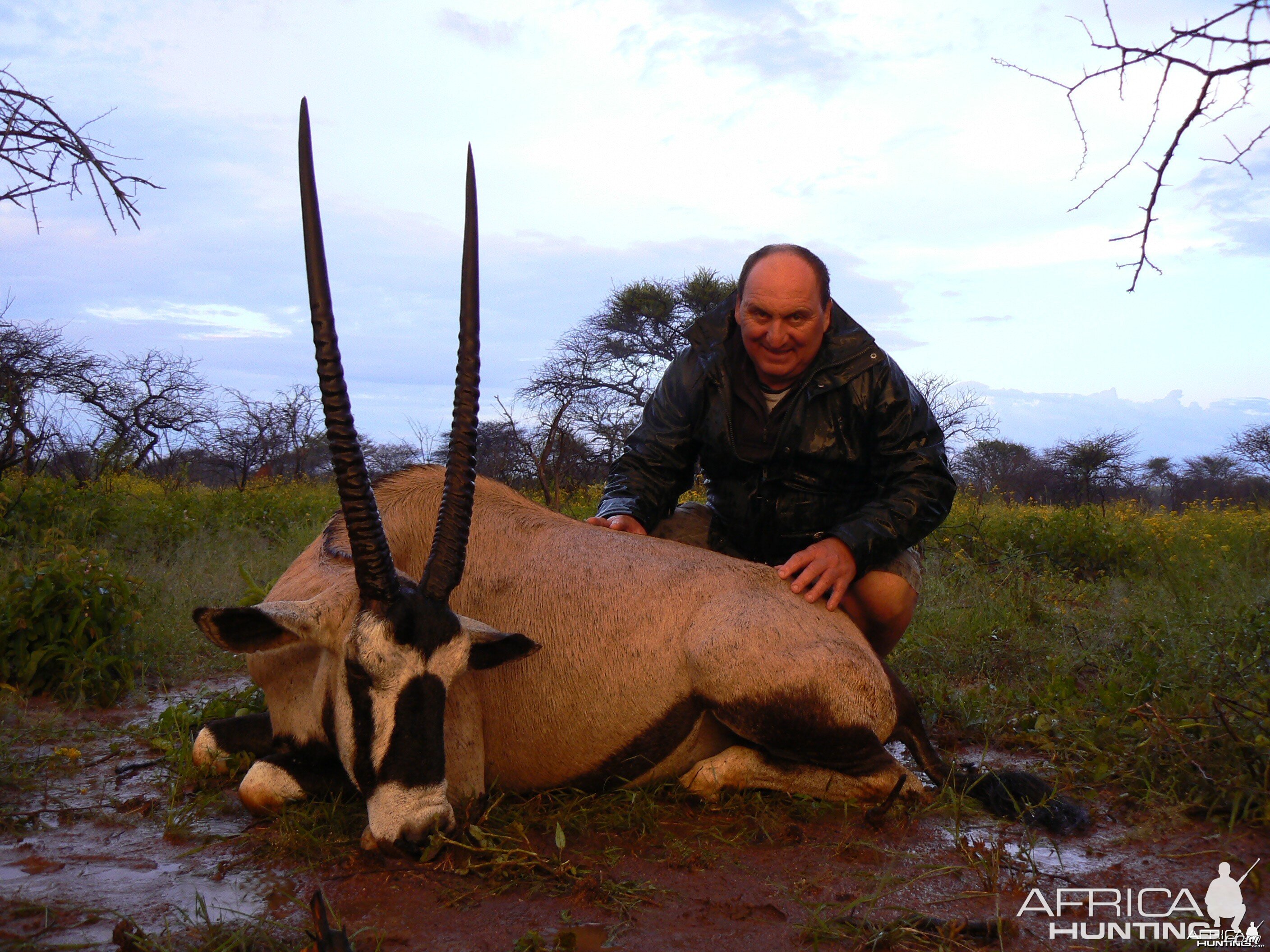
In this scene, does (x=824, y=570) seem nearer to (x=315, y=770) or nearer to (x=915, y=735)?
(x=915, y=735)

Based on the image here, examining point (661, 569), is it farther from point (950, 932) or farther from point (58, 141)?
point (58, 141)

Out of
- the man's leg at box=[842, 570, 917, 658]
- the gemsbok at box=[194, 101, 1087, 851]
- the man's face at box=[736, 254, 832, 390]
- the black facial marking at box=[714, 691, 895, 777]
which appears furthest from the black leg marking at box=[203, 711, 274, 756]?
the man's face at box=[736, 254, 832, 390]

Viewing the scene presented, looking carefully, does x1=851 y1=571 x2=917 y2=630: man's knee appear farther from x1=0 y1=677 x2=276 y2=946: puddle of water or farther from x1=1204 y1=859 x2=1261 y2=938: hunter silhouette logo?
x1=0 y1=677 x2=276 y2=946: puddle of water

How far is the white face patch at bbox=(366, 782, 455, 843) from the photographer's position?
283cm

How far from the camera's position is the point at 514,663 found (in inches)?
146

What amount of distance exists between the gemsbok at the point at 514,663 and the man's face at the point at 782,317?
975 mm

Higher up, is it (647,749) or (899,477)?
(899,477)

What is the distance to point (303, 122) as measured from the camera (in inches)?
117

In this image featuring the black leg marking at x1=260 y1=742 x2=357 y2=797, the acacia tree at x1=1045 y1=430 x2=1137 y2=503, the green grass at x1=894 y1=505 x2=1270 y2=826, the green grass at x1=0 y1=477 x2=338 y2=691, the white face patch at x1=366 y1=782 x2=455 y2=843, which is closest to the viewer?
the white face patch at x1=366 y1=782 x2=455 y2=843

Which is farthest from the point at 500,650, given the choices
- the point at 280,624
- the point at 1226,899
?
the point at 1226,899

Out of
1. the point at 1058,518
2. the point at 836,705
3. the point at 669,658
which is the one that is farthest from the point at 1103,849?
the point at 1058,518

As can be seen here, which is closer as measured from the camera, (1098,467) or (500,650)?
(500,650)

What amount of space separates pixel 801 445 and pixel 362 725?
2264 mm

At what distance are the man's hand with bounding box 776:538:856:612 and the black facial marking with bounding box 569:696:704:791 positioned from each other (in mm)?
625
